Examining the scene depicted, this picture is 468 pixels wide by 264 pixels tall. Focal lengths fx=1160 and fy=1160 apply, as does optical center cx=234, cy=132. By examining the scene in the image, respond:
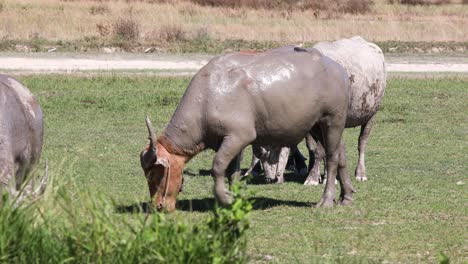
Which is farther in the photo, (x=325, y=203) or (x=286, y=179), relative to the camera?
(x=286, y=179)

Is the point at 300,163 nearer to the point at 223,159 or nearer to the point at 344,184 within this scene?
the point at 344,184

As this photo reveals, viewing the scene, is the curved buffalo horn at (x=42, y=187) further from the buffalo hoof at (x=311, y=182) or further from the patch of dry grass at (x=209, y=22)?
the patch of dry grass at (x=209, y=22)

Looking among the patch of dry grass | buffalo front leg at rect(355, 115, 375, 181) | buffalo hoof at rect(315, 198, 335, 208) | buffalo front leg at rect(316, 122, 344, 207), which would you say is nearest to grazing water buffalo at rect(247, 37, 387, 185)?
buffalo front leg at rect(355, 115, 375, 181)

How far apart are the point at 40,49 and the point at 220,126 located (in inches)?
938

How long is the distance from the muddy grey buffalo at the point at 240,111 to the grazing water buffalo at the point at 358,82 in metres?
2.48

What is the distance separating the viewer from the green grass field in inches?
438

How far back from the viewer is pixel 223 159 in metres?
12.7

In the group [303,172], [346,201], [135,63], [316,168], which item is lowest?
[135,63]

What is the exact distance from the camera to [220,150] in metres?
12.7

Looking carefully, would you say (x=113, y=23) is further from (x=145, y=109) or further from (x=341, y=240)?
(x=341, y=240)

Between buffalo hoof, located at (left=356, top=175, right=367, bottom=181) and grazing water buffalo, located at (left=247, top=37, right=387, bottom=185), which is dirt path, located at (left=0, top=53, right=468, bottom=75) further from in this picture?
buffalo hoof, located at (left=356, top=175, right=367, bottom=181)

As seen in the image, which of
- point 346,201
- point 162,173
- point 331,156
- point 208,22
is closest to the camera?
point 162,173

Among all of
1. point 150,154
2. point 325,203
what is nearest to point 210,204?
point 150,154

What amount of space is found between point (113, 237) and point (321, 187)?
7.86 m
